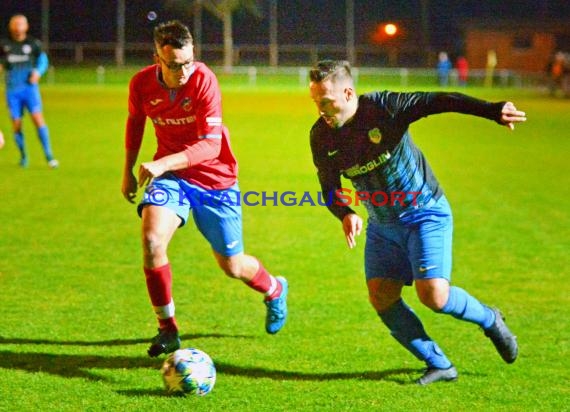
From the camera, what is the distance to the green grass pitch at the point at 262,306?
5.06m

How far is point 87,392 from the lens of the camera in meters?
5.04

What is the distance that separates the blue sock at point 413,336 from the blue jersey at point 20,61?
10504 millimetres

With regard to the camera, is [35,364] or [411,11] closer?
[35,364]

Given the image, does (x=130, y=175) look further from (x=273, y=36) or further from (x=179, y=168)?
(x=273, y=36)

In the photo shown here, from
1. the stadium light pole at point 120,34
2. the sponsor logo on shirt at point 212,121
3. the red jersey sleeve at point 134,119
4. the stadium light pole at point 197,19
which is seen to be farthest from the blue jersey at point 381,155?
the stadium light pole at point 197,19

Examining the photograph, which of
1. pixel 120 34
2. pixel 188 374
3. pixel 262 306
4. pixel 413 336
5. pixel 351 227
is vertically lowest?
pixel 262 306

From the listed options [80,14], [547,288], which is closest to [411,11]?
[80,14]

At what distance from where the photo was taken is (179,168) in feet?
17.7

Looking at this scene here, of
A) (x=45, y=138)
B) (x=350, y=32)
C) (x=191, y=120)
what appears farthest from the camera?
(x=350, y=32)

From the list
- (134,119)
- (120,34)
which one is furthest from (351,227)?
(120,34)

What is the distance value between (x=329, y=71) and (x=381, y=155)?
56cm

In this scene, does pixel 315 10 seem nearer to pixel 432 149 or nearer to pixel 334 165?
pixel 432 149

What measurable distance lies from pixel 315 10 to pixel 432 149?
117 ft

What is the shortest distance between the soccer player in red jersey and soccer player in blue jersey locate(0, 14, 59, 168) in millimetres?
8935
